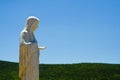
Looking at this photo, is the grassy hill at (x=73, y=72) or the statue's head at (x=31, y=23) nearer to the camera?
the statue's head at (x=31, y=23)

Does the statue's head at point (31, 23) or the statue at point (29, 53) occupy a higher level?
the statue's head at point (31, 23)

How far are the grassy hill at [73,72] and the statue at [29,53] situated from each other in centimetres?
2073

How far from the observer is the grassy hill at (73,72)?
38.5m

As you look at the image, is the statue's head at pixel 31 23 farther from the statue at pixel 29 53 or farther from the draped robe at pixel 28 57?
the draped robe at pixel 28 57

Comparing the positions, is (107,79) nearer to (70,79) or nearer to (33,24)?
(70,79)

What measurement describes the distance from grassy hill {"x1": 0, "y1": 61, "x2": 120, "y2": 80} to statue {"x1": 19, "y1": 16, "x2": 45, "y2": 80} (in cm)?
2073

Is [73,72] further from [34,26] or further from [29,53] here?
[29,53]

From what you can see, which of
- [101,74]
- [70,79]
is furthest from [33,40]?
[101,74]

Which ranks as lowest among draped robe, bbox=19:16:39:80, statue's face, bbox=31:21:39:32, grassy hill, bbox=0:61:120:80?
grassy hill, bbox=0:61:120:80

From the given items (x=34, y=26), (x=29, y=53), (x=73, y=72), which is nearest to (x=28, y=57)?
(x=29, y=53)

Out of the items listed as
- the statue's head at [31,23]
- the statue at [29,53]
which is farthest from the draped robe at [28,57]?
the statue's head at [31,23]

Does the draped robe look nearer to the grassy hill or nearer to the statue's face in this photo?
the statue's face

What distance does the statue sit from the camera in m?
16.7

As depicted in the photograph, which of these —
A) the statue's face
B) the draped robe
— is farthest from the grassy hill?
the draped robe
